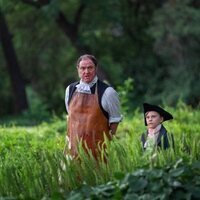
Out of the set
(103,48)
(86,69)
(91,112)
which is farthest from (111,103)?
(103,48)

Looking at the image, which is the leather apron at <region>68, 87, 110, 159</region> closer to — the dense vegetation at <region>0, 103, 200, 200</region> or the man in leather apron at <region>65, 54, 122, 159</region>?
the man in leather apron at <region>65, 54, 122, 159</region>

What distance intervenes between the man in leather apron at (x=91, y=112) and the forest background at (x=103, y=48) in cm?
1742

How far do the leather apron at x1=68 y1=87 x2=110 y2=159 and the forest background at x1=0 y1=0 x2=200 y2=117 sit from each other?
17427mm

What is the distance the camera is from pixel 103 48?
3278 cm

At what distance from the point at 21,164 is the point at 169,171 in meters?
1.67

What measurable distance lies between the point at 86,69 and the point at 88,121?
517mm

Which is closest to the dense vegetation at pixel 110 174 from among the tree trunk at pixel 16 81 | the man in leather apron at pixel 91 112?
the man in leather apron at pixel 91 112

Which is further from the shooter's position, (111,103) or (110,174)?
(111,103)

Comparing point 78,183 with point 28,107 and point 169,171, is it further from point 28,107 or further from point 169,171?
point 28,107

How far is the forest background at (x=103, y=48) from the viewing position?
28109 mm

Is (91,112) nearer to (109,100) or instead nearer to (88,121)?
(88,121)

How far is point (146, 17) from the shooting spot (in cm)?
3266

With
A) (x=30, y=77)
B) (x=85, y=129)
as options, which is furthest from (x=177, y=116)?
(x=30, y=77)

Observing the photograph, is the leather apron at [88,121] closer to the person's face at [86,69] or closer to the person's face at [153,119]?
the person's face at [86,69]
